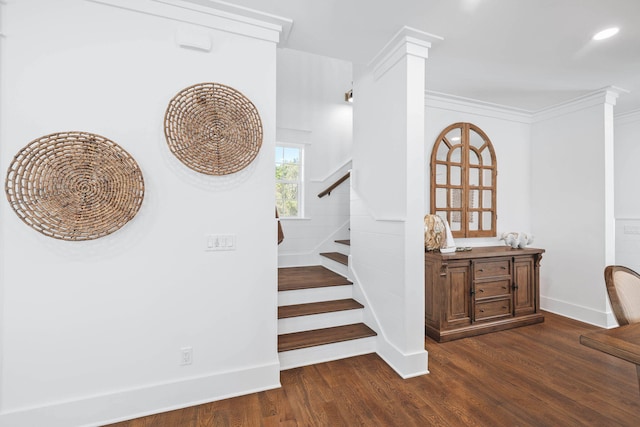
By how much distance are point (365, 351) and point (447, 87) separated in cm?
298

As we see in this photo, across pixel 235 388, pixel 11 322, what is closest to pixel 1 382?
pixel 11 322

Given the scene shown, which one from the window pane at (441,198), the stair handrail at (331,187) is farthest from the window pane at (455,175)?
the stair handrail at (331,187)

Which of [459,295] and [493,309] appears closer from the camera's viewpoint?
[459,295]

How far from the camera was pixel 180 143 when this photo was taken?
6.44 feet

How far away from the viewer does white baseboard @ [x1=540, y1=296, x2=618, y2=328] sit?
3.32 meters

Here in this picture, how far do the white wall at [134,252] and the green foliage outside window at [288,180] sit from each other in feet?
7.13

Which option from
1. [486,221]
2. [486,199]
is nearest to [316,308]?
[486,221]

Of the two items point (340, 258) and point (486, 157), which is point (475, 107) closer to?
point (486, 157)

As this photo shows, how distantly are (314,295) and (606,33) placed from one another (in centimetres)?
330

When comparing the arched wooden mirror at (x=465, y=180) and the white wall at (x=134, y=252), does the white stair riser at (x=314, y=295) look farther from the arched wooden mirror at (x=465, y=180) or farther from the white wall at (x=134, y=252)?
the arched wooden mirror at (x=465, y=180)

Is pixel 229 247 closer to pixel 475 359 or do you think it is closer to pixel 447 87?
pixel 475 359

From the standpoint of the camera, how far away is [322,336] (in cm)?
259

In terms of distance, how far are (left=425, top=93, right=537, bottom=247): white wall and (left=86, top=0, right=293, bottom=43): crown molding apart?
2.21m

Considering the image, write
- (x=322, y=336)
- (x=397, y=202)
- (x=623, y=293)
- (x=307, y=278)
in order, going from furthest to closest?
(x=307, y=278)
(x=322, y=336)
(x=397, y=202)
(x=623, y=293)
